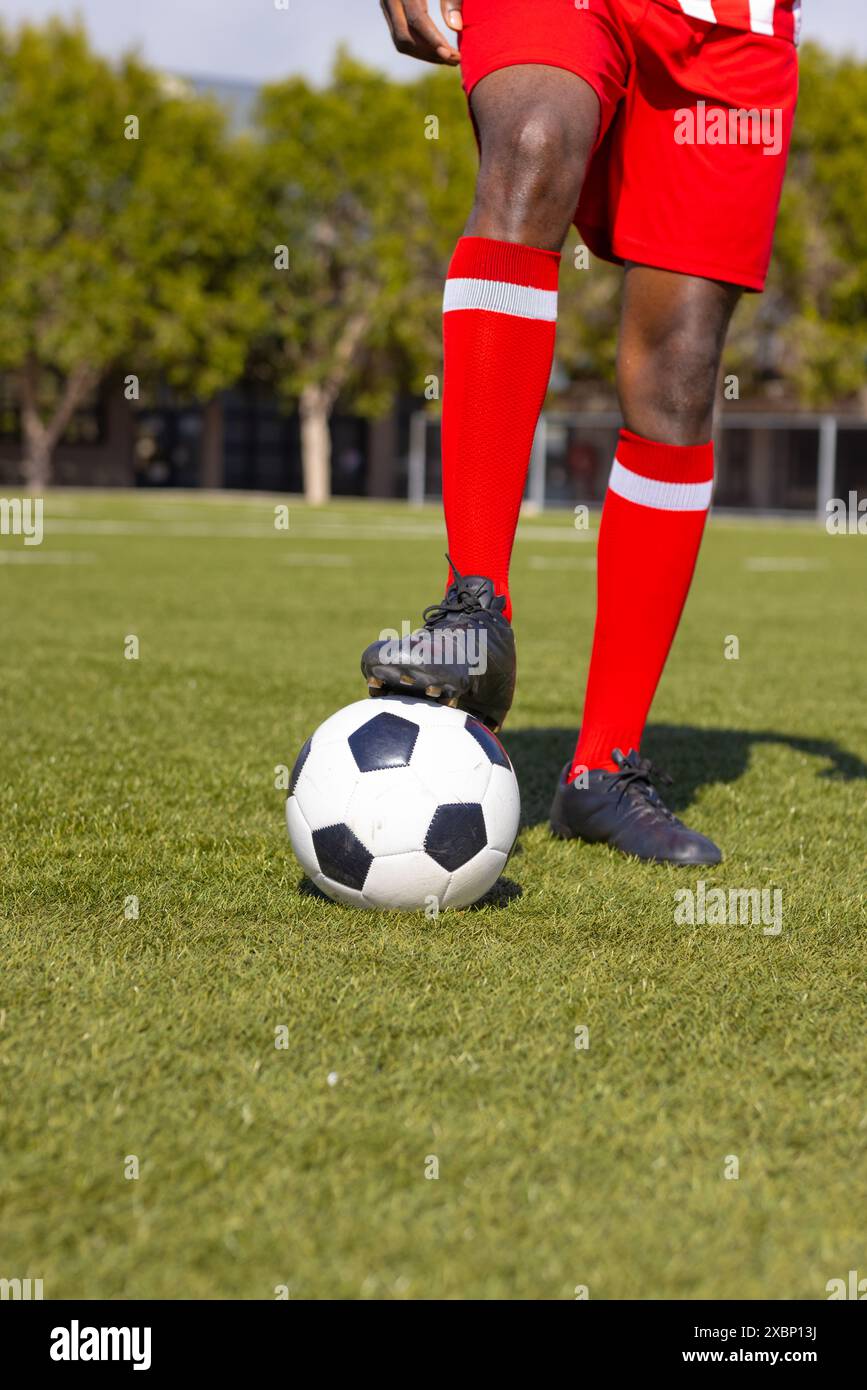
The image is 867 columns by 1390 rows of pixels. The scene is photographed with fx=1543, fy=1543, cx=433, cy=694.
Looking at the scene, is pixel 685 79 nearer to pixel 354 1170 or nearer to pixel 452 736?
pixel 452 736

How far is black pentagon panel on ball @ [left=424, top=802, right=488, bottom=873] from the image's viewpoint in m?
2.36

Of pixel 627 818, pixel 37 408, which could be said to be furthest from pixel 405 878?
pixel 37 408

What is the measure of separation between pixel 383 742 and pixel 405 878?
23 cm

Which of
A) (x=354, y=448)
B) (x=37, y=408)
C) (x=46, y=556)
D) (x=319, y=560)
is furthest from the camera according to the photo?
(x=354, y=448)

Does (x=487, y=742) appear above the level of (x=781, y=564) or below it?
below

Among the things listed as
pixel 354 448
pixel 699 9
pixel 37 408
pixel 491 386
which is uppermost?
pixel 37 408

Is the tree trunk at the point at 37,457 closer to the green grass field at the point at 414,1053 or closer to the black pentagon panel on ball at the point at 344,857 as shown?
the green grass field at the point at 414,1053

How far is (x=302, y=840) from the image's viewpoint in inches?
95.1

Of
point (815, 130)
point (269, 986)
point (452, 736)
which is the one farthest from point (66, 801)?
point (815, 130)

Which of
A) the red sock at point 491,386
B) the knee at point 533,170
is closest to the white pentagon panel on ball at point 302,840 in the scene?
the red sock at point 491,386

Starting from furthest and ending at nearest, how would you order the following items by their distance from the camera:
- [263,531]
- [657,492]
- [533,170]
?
[263,531], [657,492], [533,170]

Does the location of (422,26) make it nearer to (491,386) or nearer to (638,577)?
(491,386)

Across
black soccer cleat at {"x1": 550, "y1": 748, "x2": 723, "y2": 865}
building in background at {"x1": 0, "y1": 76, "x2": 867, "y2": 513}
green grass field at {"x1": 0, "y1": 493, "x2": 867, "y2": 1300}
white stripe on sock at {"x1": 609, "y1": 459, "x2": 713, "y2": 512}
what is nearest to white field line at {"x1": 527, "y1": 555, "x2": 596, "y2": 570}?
green grass field at {"x1": 0, "y1": 493, "x2": 867, "y2": 1300}
